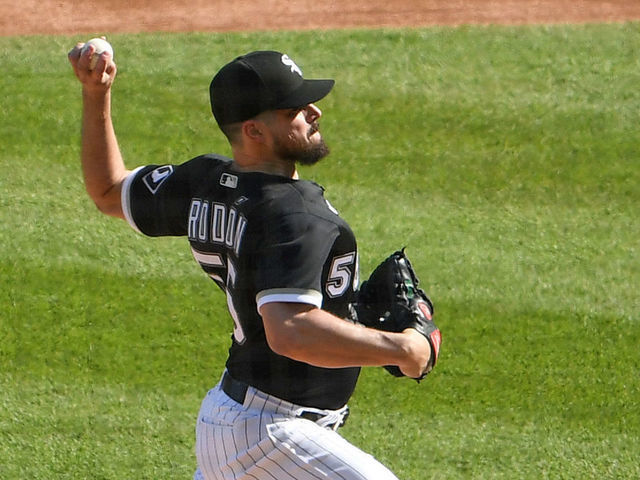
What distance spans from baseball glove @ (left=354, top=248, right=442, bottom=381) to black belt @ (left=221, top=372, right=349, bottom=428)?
272 mm

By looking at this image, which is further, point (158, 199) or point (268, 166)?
point (158, 199)

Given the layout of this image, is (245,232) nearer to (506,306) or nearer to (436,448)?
(436,448)

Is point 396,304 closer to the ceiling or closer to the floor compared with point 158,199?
closer to the floor

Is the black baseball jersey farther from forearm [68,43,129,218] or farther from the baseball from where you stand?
the baseball

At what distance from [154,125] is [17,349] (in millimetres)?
2133

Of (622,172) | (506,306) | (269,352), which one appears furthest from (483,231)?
(269,352)

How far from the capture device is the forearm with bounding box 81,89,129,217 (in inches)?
133

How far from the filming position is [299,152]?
3.07 metres

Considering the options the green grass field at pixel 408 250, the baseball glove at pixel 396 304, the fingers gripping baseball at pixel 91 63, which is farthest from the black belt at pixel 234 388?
the green grass field at pixel 408 250

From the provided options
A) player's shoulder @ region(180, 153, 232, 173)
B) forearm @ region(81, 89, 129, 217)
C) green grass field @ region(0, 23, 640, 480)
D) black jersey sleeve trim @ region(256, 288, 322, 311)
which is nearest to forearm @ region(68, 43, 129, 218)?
forearm @ region(81, 89, 129, 217)

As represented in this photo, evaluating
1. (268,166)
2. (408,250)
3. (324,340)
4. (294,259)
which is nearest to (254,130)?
(268,166)

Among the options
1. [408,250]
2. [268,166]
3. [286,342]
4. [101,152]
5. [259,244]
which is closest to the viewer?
[286,342]

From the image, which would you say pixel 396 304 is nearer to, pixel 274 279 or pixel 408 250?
pixel 274 279

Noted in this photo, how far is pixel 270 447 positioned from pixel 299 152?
0.88 meters
